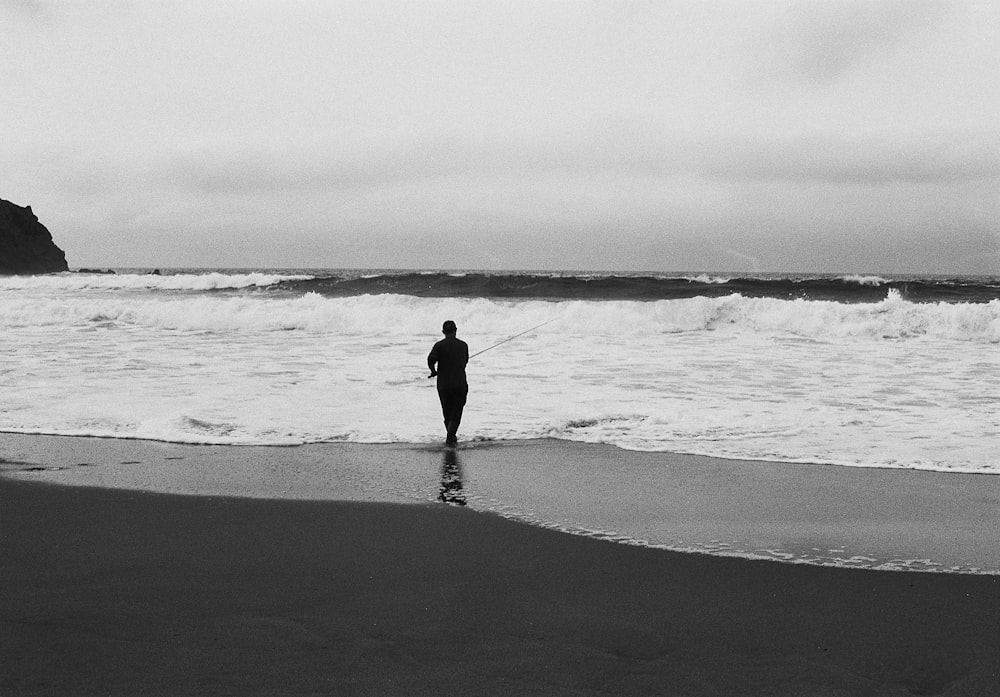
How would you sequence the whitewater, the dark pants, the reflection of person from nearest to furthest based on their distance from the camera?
1. the reflection of person
2. the dark pants
3. the whitewater

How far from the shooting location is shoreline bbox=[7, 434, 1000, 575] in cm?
486

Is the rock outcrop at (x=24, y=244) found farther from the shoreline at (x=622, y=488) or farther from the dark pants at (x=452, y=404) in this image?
the dark pants at (x=452, y=404)

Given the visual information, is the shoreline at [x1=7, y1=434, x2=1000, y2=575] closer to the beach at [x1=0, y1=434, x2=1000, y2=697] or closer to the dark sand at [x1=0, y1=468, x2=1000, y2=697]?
the beach at [x1=0, y1=434, x2=1000, y2=697]

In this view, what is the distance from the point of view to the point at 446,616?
3.71 m

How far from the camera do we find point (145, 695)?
2.96 metres

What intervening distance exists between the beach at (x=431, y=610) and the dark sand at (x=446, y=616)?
1 centimetres

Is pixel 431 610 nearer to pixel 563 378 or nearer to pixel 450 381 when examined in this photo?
pixel 450 381

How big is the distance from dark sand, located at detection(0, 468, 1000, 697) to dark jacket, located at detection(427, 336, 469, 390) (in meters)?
3.01

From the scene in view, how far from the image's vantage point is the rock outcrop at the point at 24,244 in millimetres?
72125

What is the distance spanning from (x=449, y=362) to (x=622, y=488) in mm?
2554

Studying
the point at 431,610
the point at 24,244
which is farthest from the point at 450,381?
the point at 24,244

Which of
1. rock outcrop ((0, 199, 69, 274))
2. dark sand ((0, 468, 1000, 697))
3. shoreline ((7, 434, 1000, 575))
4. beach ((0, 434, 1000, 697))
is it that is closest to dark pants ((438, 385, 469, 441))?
shoreline ((7, 434, 1000, 575))

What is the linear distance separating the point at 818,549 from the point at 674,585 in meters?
1.11

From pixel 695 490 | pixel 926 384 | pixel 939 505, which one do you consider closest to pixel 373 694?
pixel 695 490
